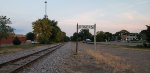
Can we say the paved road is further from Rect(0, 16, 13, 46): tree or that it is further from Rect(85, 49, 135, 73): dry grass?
Rect(0, 16, 13, 46): tree

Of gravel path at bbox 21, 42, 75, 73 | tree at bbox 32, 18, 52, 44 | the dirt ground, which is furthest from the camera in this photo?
tree at bbox 32, 18, 52, 44

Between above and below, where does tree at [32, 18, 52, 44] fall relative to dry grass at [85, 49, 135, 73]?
above

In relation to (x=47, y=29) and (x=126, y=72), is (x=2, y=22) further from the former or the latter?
(x=126, y=72)

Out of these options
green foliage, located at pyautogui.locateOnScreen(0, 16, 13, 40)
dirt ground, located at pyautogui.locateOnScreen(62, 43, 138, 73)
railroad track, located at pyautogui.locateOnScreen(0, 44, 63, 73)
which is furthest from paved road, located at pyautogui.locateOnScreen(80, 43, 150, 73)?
green foliage, located at pyautogui.locateOnScreen(0, 16, 13, 40)

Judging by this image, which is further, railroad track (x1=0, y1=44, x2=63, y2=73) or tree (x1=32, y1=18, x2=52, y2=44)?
tree (x1=32, y1=18, x2=52, y2=44)

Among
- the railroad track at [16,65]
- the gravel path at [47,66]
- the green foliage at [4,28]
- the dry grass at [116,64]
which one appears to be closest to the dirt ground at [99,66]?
the dry grass at [116,64]

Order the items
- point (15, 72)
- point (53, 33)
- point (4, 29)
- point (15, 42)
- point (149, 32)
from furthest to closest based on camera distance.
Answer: point (53, 33) < point (15, 42) < point (4, 29) < point (149, 32) < point (15, 72)

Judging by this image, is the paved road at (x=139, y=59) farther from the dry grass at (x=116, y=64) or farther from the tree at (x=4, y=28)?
the tree at (x=4, y=28)

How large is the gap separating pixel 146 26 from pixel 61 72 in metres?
51.3

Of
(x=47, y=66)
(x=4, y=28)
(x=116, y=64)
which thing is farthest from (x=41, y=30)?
(x=116, y=64)

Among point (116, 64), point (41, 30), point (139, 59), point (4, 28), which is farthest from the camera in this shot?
point (41, 30)

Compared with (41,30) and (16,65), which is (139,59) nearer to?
(16,65)

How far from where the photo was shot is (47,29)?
360 ft

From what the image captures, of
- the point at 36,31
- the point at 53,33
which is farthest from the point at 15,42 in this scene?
the point at 53,33
